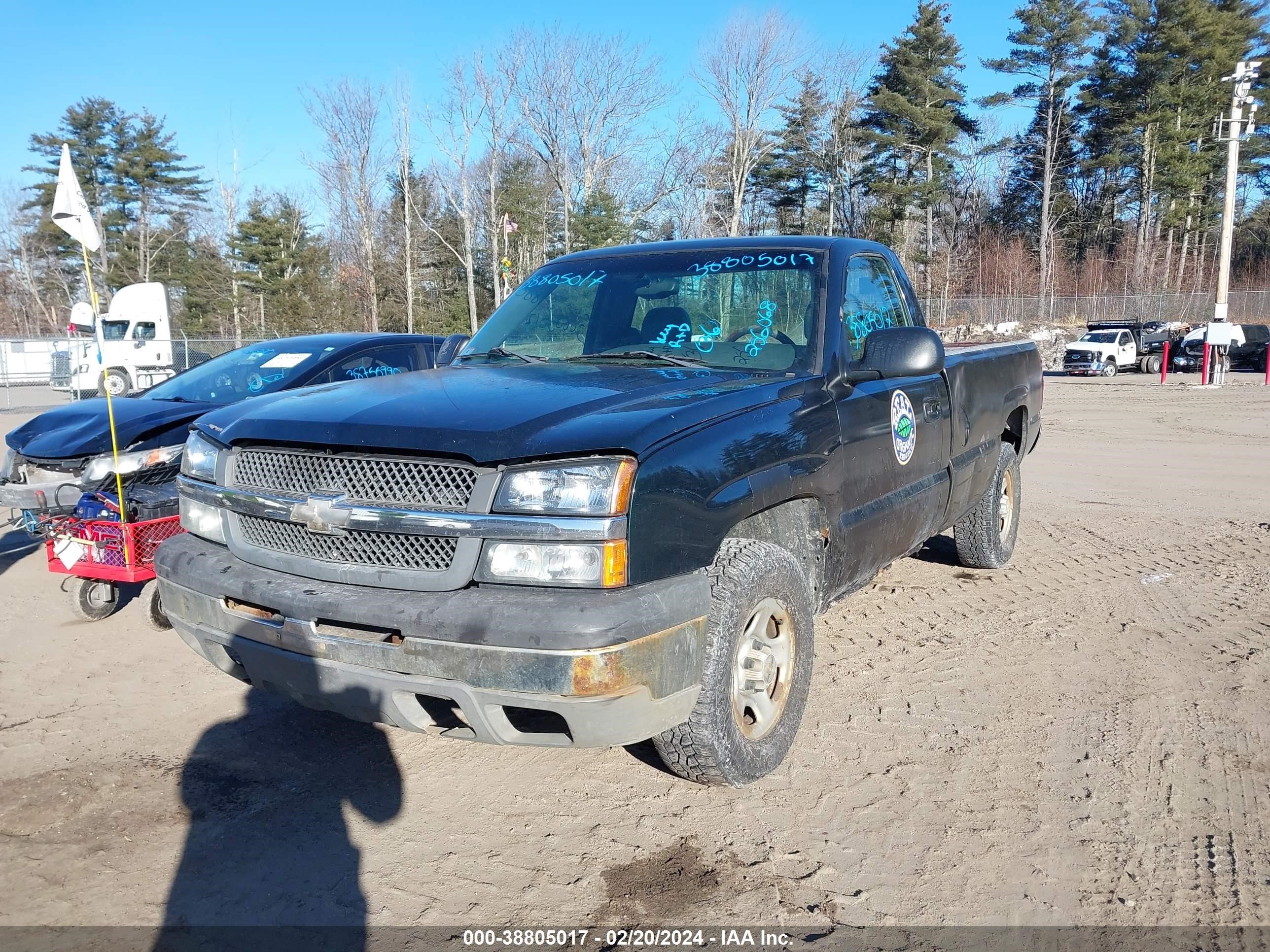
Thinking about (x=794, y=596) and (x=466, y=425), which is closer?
(x=466, y=425)

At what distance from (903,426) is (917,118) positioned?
4493cm

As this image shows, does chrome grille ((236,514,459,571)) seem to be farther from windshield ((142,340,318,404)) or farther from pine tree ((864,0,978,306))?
pine tree ((864,0,978,306))

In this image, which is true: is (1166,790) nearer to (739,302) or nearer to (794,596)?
(794,596)

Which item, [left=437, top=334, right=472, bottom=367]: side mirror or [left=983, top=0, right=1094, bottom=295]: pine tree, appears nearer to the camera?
[left=437, top=334, right=472, bottom=367]: side mirror

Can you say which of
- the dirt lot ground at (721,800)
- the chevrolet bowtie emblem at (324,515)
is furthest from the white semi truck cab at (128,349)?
the chevrolet bowtie emblem at (324,515)

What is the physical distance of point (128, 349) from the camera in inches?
1059

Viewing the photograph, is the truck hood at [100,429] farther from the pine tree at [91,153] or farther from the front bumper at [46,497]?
the pine tree at [91,153]

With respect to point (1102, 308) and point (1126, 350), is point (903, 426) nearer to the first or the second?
point (1126, 350)

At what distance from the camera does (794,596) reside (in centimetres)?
346

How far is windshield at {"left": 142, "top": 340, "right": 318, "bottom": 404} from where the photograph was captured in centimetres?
688

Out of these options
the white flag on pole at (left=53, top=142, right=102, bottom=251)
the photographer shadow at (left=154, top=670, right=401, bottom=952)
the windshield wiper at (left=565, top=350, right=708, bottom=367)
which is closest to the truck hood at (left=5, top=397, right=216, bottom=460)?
the white flag on pole at (left=53, top=142, right=102, bottom=251)

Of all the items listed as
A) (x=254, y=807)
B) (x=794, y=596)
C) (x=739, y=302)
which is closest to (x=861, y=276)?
(x=739, y=302)

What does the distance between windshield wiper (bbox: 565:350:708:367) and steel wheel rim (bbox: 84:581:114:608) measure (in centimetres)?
346

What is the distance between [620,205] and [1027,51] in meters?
24.1
